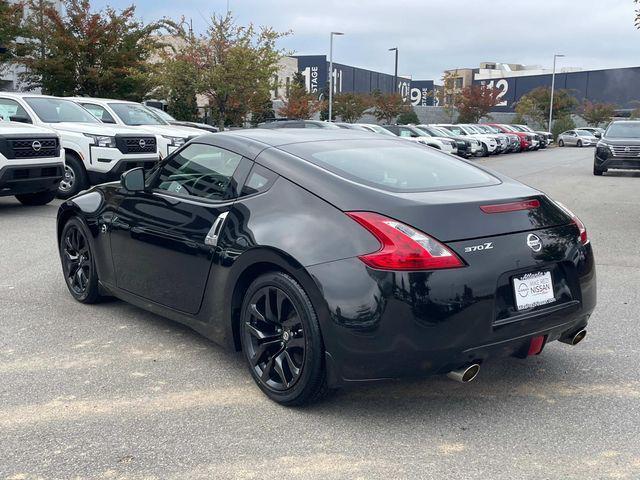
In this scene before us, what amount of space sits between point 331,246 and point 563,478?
1.48m

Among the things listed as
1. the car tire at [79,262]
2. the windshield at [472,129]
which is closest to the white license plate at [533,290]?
the car tire at [79,262]

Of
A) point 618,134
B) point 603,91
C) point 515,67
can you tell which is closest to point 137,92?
point 618,134

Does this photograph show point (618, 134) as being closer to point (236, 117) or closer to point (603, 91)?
point (236, 117)

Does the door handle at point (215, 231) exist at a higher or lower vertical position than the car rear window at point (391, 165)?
lower

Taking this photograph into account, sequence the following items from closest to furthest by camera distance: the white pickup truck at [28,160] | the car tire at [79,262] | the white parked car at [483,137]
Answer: the car tire at [79,262], the white pickup truck at [28,160], the white parked car at [483,137]

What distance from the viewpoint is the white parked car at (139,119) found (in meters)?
14.2

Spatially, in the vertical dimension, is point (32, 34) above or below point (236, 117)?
above

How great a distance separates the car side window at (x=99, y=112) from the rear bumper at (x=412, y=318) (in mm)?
12678

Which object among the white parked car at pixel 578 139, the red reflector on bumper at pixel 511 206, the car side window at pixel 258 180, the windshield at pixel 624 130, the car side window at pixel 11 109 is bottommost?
the white parked car at pixel 578 139

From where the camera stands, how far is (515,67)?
419ft

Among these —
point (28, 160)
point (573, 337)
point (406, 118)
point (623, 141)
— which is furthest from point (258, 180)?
point (406, 118)

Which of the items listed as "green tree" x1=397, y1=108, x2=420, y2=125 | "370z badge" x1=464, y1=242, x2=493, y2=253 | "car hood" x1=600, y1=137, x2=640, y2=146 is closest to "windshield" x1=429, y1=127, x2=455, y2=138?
"car hood" x1=600, y1=137, x2=640, y2=146

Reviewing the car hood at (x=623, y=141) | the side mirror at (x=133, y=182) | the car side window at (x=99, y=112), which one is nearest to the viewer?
the side mirror at (x=133, y=182)

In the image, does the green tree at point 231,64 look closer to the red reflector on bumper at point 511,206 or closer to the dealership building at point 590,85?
the red reflector on bumper at point 511,206
